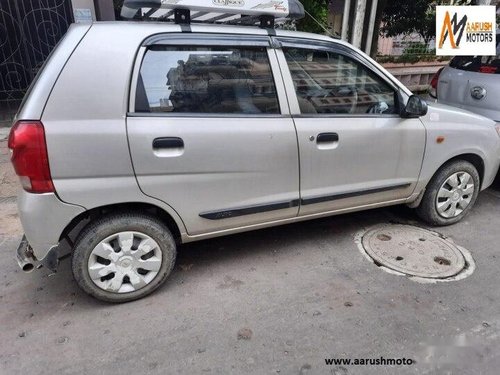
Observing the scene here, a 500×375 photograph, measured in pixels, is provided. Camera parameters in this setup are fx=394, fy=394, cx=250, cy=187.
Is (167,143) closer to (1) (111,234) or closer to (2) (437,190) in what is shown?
(1) (111,234)

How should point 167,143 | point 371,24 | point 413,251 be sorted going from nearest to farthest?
point 167,143
point 413,251
point 371,24

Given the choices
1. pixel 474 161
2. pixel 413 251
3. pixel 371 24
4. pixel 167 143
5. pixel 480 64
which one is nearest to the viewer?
pixel 167 143

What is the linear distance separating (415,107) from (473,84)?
6.88ft

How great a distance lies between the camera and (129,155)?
240cm

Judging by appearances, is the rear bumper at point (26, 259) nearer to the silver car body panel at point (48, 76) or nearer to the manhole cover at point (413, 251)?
the silver car body panel at point (48, 76)

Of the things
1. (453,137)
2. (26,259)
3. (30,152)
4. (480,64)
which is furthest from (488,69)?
(26,259)

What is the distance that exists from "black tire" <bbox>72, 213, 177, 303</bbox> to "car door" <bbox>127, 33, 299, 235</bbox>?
184 millimetres

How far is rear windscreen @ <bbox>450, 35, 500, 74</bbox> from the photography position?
461 cm

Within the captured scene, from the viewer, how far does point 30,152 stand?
7.26 feet

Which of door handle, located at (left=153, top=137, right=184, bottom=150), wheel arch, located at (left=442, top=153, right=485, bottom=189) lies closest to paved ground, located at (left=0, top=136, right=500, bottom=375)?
wheel arch, located at (left=442, top=153, right=485, bottom=189)

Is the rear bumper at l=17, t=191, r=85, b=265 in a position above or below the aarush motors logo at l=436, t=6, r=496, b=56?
below

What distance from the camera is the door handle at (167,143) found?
2.44 meters

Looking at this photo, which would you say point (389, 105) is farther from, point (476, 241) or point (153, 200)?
point (153, 200)

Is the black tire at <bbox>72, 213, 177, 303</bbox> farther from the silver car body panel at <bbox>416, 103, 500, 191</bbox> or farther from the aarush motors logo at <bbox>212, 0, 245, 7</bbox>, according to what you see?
the silver car body panel at <bbox>416, 103, 500, 191</bbox>
